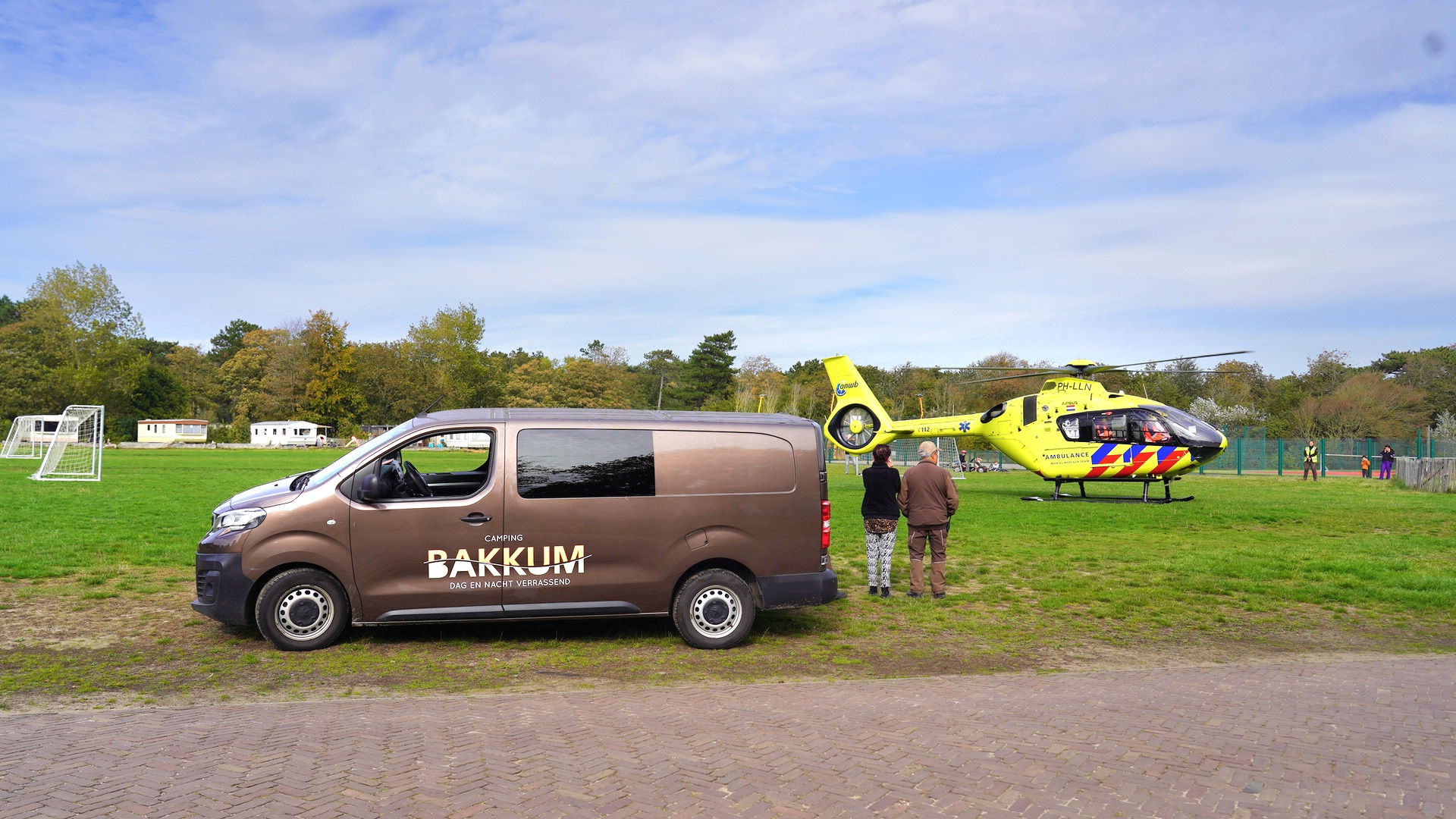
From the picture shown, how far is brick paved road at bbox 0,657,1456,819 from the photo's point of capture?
4496mm

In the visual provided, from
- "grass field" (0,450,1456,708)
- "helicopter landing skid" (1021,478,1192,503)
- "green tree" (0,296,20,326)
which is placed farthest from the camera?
"green tree" (0,296,20,326)

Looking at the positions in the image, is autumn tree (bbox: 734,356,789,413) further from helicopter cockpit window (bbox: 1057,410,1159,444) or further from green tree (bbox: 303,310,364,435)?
helicopter cockpit window (bbox: 1057,410,1159,444)

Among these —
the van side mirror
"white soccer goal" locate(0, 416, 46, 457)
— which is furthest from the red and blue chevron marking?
"white soccer goal" locate(0, 416, 46, 457)

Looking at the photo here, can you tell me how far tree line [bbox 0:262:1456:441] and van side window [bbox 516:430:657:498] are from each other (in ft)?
182

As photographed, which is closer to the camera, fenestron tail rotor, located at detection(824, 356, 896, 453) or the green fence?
fenestron tail rotor, located at detection(824, 356, 896, 453)

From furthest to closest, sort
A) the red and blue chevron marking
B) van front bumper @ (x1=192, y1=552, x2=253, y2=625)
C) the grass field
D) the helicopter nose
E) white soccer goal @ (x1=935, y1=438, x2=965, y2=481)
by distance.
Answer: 1. white soccer goal @ (x1=935, y1=438, x2=965, y2=481)
2. the red and blue chevron marking
3. the helicopter nose
4. van front bumper @ (x1=192, y1=552, x2=253, y2=625)
5. the grass field

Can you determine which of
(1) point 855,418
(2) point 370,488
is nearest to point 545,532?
(2) point 370,488

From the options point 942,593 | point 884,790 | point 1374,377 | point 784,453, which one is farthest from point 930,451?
point 1374,377

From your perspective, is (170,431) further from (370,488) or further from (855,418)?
(370,488)

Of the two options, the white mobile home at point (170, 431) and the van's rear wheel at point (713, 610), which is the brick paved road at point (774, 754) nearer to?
the van's rear wheel at point (713, 610)

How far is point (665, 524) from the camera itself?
26.6 ft

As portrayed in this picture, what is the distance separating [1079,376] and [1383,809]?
902 inches

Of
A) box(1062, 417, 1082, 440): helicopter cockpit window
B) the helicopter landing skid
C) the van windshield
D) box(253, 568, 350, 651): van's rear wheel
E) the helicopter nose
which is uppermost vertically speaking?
box(1062, 417, 1082, 440): helicopter cockpit window

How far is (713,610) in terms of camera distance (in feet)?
27.1
